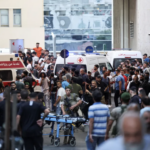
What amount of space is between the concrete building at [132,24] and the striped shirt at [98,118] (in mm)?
25145

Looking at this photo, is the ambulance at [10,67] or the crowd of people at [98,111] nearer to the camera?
the crowd of people at [98,111]

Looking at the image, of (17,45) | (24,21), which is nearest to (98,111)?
(17,45)

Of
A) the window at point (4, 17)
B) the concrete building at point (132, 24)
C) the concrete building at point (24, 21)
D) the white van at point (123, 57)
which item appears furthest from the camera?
the window at point (4, 17)

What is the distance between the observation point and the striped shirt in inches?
301

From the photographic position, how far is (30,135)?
25.9ft

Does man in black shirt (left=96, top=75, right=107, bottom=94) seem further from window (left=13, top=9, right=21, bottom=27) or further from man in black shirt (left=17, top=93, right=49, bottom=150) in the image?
window (left=13, top=9, right=21, bottom=27)

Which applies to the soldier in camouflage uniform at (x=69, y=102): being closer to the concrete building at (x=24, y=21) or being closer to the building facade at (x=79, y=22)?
the concrete building at (x=24, y=21)

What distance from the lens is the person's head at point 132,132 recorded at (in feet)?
9.95

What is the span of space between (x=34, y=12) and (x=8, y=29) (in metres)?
3.27

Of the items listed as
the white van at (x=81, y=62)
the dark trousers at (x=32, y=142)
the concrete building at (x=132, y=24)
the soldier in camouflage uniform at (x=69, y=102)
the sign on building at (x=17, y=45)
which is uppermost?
the concrete building at (x=132, y=24)

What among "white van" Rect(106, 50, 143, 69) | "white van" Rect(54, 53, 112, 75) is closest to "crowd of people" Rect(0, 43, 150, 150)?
"white van" Rect(54, 53, 112, 75)

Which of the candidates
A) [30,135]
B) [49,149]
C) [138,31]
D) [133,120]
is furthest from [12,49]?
[133,120]

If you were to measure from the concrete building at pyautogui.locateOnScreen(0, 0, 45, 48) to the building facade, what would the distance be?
7.62 metres

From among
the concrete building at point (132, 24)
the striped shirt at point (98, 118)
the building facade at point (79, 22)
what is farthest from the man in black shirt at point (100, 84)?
the building facade at point (79, 22)
